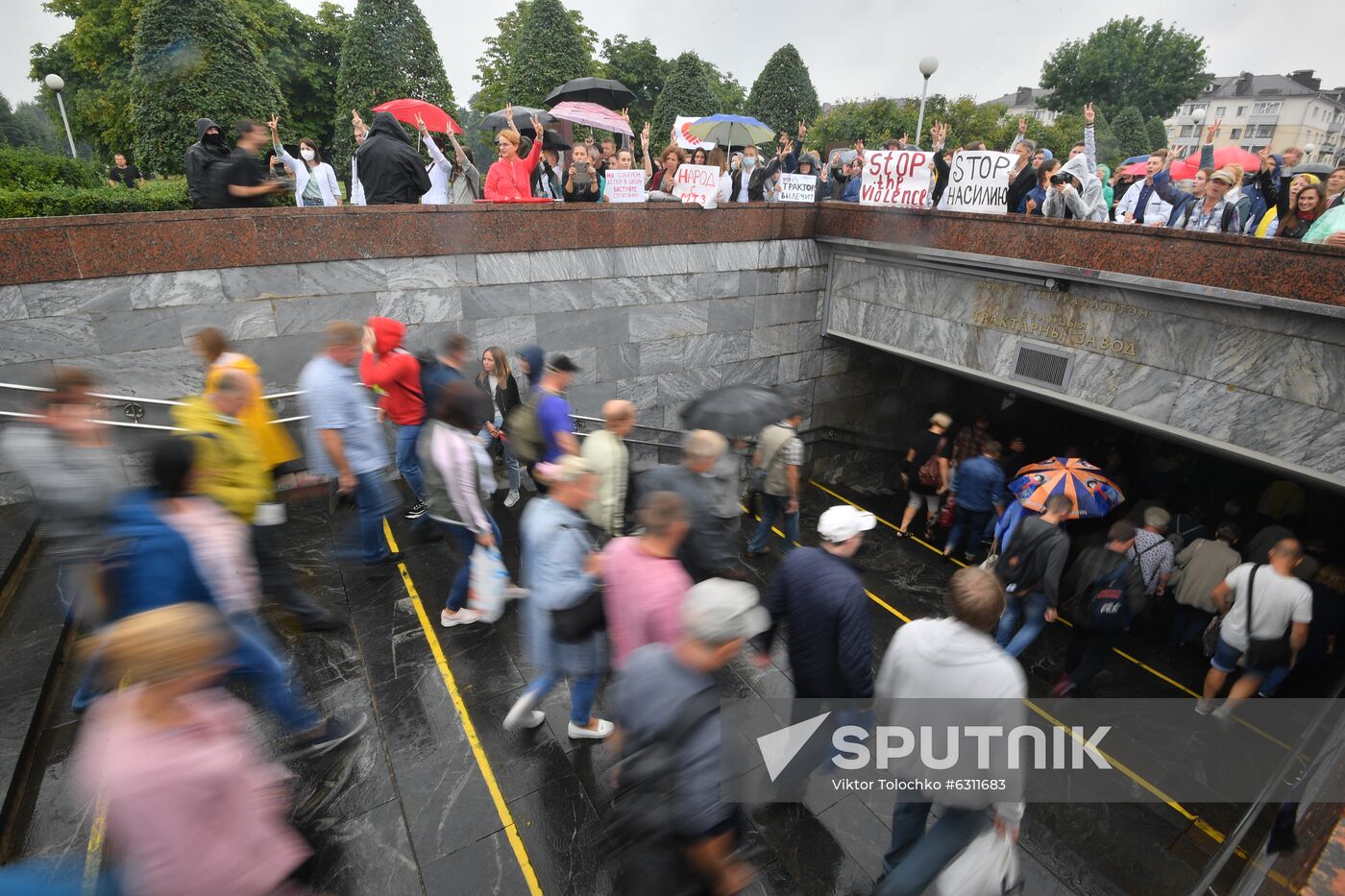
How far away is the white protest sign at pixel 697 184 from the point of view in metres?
9.13

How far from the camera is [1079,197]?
8.05m

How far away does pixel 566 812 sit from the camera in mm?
3770

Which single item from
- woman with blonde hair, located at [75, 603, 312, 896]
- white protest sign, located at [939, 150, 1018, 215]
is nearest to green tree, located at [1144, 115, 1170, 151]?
white protest sign, located at [939, 150, 1018, 215]

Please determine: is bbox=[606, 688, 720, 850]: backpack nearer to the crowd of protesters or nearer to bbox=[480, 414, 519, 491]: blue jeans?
bbox=[480, 414, 519, 491]: blue jeans

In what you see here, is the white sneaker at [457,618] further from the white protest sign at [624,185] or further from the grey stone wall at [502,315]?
the white protest sign at [624,185]

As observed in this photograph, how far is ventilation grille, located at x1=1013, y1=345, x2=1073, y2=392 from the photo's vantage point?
313 inches

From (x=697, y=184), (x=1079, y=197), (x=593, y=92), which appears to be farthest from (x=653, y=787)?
(x=593, y=92)

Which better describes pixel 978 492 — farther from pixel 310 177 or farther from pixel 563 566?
pixel 310 177

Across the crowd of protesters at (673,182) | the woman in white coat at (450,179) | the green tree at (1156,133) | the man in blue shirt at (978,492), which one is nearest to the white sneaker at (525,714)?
the man in blue shirt at (978,492)

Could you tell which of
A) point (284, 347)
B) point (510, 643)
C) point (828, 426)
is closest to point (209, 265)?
point (284, 347)

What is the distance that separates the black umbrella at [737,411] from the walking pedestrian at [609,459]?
119 centimetres

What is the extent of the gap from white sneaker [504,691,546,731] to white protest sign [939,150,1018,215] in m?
7.67

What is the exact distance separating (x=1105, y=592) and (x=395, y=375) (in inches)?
232

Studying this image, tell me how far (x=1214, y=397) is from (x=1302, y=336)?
87 centimetres
